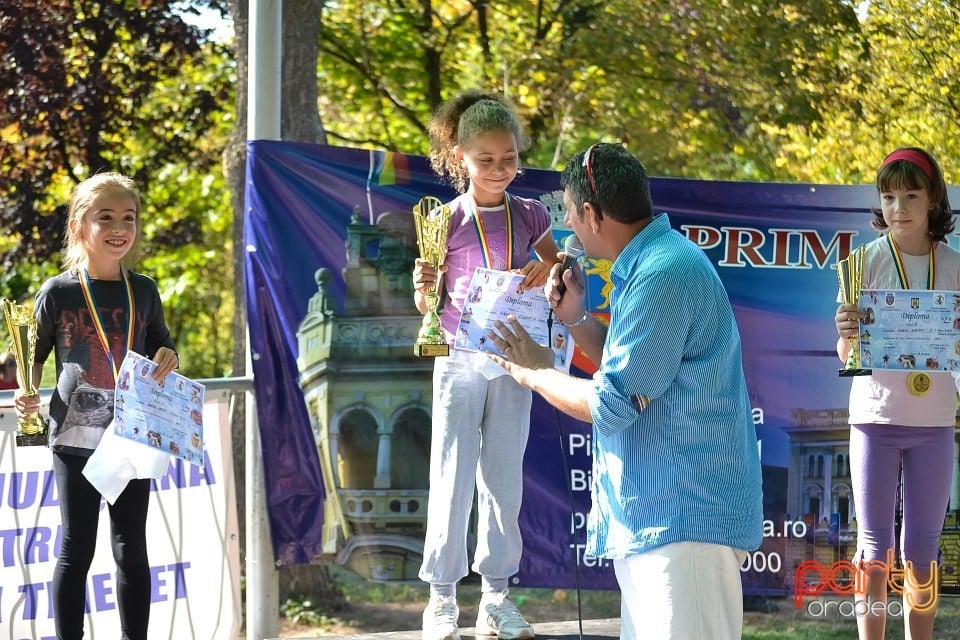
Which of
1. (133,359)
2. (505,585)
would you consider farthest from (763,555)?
(133,359)

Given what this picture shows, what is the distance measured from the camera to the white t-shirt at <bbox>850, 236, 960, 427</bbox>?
465 centimetres

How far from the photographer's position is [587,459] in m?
5.71

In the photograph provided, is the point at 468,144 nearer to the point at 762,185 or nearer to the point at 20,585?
the point at 762,185

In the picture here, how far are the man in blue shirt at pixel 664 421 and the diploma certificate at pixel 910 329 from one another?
1.72 metres

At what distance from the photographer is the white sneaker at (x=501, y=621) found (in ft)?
16.3

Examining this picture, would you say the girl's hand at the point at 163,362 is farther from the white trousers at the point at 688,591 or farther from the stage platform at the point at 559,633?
the white trousers at the point at 688,591

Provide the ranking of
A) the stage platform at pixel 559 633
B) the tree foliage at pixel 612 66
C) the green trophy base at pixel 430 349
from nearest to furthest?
the green trophy base at pixel 430 349 → the stage platform at pixel 559 633 → the tree foliage at pixel 612 66

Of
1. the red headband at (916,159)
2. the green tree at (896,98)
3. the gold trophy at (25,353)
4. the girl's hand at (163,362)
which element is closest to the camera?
the gold trophy at (25,353)

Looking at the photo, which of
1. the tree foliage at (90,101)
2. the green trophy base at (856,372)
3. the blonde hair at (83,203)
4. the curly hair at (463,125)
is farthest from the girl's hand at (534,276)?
the tree foliage at (90,101)

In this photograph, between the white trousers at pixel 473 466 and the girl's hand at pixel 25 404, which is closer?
the girl's hand at pixel 25 404

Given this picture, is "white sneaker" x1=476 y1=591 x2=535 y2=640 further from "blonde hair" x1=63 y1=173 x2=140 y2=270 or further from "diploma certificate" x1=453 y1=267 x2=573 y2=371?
"blonde hair" x1=63 y1=173 x2=140 y2=270

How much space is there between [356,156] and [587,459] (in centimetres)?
177

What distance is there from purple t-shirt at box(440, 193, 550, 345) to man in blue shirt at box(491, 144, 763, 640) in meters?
1.66

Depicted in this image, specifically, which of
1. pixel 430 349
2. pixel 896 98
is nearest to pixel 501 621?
pixel 430 349
